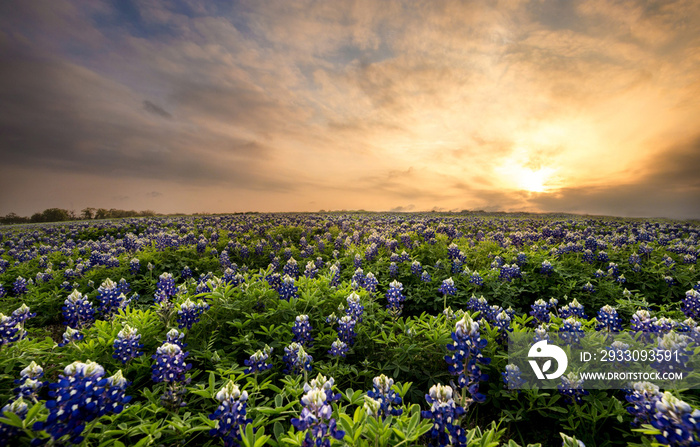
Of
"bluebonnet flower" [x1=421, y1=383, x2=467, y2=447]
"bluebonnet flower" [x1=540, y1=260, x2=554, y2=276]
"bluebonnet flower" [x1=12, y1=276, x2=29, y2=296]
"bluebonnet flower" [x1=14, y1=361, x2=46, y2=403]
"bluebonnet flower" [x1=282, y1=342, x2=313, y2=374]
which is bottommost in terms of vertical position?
"bluebonnet flower" [x1=12, y1=276, x2=29, y2=296]

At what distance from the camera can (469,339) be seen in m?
2.52

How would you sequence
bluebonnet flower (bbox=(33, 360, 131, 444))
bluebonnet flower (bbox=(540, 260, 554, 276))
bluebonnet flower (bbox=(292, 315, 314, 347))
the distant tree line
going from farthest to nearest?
1. the distant tree line
2. bluebonnet flower (bbox=(540, 260, 554, 276))
3. bluebonnet flower (bbox=(292, 315, 314, 347))
4. bluebonnet flower (bbox=(33, 360, 131, 444))

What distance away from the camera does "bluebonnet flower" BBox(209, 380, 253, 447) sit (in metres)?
2.05

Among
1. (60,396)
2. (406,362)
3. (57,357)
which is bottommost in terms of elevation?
(406,362)

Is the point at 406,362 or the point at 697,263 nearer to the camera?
the point at 406,362

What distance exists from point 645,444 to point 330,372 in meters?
2.75

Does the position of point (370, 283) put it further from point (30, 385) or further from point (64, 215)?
point (64, 215)

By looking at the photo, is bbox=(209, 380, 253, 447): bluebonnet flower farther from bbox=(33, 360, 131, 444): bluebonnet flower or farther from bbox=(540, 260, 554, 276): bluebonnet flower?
bbox=(540, 260, 554, 276): bluebonnet flower

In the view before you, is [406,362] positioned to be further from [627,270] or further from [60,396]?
[627,270]

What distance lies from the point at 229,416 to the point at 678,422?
287cm

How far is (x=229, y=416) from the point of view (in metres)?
2.06

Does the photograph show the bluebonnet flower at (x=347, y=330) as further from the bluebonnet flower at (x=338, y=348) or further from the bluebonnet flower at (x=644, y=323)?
the bluebonnet flower at (x=644, y=323)

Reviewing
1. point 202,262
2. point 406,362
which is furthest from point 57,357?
point 202,262

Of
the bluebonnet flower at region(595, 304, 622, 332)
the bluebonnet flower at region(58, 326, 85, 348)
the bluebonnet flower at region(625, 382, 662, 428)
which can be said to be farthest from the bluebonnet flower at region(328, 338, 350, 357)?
the bluebonnet flower at region(595, 304, 622, 332)
